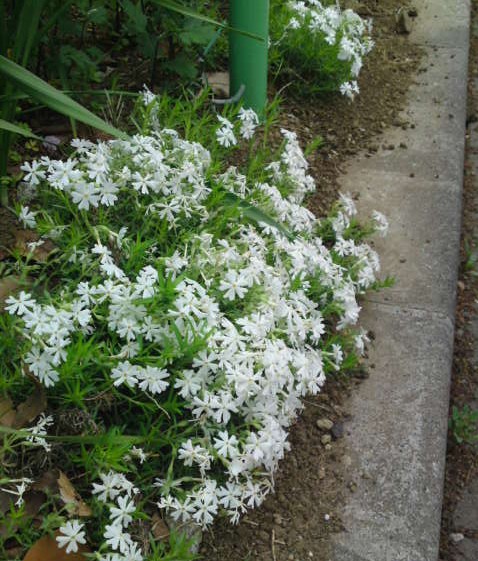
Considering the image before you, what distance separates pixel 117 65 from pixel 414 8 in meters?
2.50

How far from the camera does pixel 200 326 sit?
218 centimetres

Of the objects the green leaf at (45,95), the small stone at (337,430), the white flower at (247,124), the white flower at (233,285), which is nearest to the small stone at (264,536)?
the small stone at (337,430)

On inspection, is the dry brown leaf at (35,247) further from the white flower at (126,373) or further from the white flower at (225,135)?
the white flower at (225,135)

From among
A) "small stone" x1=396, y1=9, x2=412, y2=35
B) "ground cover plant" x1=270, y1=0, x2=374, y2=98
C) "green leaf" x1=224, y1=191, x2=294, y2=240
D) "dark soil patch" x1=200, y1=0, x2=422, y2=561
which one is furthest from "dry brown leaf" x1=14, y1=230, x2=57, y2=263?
"small stone" x1=396, y1=9, x2=412, y2=35

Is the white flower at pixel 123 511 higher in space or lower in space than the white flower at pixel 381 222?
lower

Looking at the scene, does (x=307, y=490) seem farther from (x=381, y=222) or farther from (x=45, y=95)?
(x=45, y=95)

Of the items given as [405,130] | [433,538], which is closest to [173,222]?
[433,538]

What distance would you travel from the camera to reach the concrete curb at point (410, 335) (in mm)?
2379

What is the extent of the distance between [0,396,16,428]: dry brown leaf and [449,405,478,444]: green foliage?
1624 mm

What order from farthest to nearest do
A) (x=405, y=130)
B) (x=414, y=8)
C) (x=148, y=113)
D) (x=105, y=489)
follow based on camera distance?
(x=414, y=8) < (x=405, y=130) < (x=148, y=113) < (x=105, y=489)

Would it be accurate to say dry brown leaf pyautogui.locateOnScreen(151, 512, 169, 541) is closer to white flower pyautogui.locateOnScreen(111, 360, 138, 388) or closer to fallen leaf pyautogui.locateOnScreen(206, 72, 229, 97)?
white flower pyautogui.locateOnScreen(111, 360, 138, 388)

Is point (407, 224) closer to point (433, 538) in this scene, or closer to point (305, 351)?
point (305, 351)

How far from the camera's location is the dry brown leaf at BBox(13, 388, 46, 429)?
2.07m

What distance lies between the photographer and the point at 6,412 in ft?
6.88
